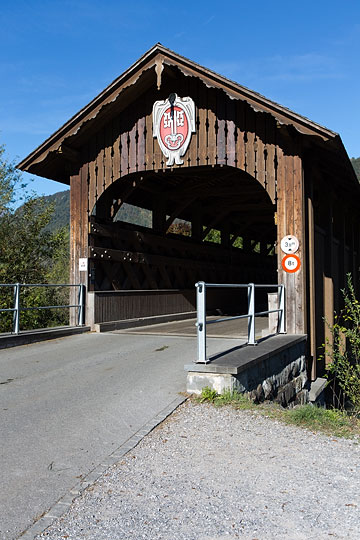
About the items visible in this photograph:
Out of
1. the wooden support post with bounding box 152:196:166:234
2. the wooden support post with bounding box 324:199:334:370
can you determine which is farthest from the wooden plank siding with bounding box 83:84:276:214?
the wooden support post with bounding box 152:196:166:234

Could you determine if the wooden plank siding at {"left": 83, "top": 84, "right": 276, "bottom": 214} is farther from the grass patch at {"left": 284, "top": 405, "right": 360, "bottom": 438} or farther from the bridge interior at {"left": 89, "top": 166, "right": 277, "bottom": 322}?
the grass patch at {"left": 284, "top": 405, "right": 360, "bottom": 438}

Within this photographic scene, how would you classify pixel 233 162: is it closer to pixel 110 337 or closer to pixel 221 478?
pixel 110 337

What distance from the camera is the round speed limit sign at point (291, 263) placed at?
35.1 feet

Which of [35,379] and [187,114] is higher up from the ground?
[187,114]

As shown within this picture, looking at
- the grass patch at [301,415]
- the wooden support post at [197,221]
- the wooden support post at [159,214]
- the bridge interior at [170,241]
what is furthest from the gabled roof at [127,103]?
the wooden support post at [197,221]

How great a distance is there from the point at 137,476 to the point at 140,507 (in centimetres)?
52

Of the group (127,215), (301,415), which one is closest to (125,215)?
(127,215)

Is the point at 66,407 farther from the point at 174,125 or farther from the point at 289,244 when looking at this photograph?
the point at 174,125

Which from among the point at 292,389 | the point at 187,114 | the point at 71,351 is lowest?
the point at 292,389

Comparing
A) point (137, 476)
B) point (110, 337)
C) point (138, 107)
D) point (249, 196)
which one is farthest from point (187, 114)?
point (137, 476)

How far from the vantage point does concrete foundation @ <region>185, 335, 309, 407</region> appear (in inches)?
242

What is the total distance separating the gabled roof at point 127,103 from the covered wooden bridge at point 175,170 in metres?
0.02

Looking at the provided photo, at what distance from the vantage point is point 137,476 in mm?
3943

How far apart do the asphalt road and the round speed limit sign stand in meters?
2.45
